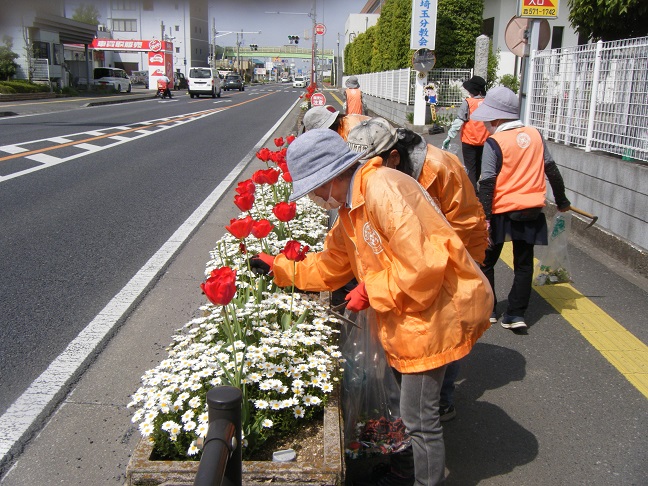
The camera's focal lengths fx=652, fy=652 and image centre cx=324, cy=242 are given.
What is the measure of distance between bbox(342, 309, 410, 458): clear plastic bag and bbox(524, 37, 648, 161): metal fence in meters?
4.92

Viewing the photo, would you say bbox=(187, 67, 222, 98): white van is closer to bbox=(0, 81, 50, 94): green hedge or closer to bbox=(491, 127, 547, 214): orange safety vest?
bbox=(0, 81, 50, 94): green hedge

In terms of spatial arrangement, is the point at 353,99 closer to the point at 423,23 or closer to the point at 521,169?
the point at 521,169

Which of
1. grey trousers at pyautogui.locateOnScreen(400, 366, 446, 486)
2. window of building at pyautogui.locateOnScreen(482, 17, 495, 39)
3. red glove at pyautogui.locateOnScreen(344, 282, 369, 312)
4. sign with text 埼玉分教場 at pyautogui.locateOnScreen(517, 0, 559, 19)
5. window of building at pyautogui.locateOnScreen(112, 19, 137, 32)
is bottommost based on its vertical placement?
grey trousers at pyautogui.locateOnScreen(400, 366, 446, 486)

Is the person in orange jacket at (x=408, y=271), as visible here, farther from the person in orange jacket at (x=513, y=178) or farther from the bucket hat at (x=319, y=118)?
the bucket hat at (x=319, y=118)

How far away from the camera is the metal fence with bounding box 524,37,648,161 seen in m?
6.80

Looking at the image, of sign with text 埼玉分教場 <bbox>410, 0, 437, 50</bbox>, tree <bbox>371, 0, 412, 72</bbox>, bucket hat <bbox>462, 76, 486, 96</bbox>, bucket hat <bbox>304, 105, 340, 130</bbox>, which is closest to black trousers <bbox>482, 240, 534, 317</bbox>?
bucket hat <bbox>304, 105, 340, 130</bbox>

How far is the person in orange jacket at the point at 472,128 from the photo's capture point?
7.53 meters

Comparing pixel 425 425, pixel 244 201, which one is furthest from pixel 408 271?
pixel 244 201

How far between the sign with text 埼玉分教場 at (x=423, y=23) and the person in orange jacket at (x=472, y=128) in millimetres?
12123

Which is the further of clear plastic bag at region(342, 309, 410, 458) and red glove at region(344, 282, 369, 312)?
clear plastic bag at region(342, 309, 410, 458)

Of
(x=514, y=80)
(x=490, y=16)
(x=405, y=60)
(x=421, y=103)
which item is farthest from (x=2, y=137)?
(x=490, y=16)

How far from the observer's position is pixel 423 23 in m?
19.2

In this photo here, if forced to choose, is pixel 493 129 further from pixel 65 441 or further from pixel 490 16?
pixel 490 16

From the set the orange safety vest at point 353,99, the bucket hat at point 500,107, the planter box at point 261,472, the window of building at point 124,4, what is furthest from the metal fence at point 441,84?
the window of building at point 124,4
